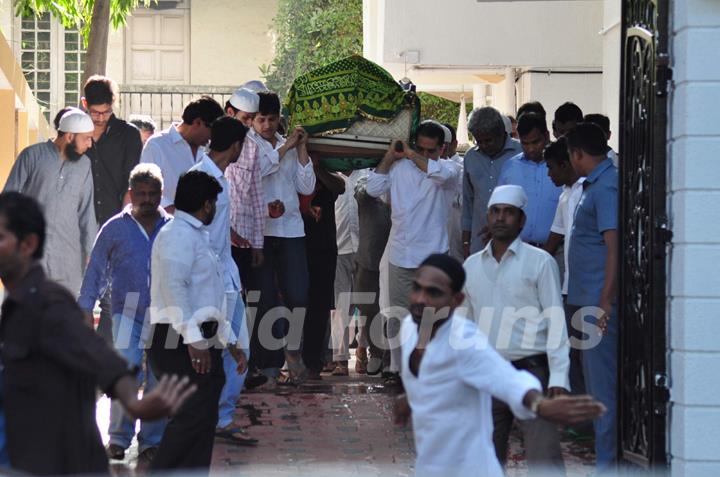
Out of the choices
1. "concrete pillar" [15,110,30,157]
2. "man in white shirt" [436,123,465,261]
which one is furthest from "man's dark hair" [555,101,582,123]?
"concrete pillar" [15,110,30,157]

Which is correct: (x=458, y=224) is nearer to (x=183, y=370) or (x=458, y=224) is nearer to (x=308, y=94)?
(x=308, y=94)

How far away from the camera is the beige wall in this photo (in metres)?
33.2

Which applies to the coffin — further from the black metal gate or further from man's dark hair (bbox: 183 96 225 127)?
the black metal gate

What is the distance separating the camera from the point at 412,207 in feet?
38.3

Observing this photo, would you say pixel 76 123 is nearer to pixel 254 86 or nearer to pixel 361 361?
pixel 254 86

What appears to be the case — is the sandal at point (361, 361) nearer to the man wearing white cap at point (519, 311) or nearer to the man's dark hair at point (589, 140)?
the man's dark hair at point (589, 140)

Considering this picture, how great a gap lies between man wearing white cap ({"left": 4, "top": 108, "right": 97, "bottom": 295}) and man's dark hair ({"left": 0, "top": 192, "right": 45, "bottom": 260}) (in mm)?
5063

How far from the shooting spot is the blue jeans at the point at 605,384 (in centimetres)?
854

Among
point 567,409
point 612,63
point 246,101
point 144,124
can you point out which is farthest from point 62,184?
point 612,63

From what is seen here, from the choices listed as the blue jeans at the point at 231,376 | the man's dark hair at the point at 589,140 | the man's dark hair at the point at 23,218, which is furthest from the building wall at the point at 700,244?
the man's dark hair at the point at 23,218

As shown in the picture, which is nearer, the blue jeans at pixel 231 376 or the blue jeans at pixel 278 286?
the blue jeans at pixel 231 376

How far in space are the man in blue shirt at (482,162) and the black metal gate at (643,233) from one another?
2527 millimetres

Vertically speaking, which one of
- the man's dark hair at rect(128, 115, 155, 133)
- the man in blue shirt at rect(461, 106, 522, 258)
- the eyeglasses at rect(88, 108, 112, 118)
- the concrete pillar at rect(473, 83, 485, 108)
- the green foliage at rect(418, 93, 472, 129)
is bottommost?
the man in blue shirt at rect(461, 106, 522, 258)

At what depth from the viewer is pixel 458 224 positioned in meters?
12.5
